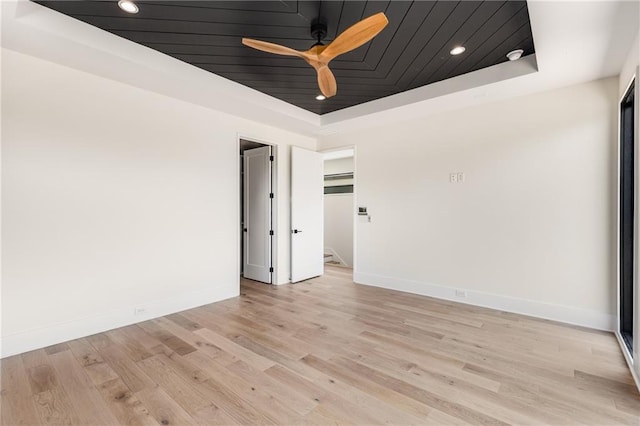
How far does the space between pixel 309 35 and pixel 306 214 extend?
3196 millimetres

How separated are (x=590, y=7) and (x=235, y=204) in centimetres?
412

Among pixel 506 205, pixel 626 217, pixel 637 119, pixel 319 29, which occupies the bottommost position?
pixel 626 217

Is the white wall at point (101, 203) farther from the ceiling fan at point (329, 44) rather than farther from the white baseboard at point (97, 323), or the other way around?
the ceiling fan at point (329, 44)

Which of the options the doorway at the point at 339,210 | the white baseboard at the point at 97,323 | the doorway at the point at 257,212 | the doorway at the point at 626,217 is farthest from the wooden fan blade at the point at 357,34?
the doorway at the point at 339,210

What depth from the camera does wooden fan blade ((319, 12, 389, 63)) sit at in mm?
1855

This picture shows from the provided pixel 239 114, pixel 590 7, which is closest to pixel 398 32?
pixel 590 7

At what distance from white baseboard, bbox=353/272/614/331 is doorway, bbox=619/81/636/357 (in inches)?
10.6

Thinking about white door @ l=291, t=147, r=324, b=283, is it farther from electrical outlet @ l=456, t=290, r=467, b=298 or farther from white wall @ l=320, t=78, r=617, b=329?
electrical outlet @ l=456, t=290, r=467, b=298

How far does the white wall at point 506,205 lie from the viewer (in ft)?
10.3

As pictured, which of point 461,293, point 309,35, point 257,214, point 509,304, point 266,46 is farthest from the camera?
point 257,214

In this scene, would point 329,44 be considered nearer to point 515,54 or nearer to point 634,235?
point 515,54

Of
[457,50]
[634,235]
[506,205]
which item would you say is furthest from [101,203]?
[634,235]

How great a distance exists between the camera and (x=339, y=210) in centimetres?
755

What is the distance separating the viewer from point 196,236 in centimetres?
389
